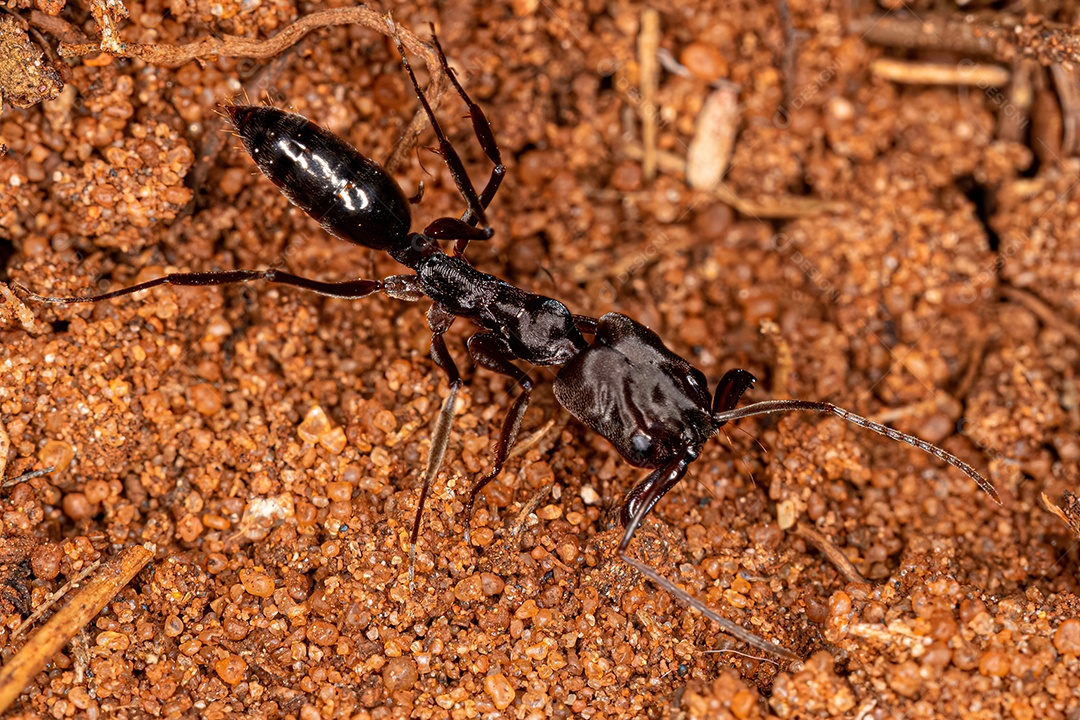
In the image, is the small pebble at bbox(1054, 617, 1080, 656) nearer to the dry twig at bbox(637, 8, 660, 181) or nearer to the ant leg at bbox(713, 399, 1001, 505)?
the ant leg at bbox(713, 399, 1001, 505)

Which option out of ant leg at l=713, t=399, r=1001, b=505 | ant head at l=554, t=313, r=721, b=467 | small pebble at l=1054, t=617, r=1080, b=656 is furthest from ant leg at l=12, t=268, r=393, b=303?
small pebble at l=1054, t=617, r=1080, b=656

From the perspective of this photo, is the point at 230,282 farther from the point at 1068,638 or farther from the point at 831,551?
the point at 1068,638

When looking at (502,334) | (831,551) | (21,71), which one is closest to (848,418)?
(831,551)

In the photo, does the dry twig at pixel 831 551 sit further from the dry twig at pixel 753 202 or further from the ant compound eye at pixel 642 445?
the dry twig at pixel 753 202

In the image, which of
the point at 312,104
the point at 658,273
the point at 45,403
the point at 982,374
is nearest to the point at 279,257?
the point at 312,104

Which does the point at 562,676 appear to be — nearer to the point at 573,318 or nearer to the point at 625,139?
the point at 573,318

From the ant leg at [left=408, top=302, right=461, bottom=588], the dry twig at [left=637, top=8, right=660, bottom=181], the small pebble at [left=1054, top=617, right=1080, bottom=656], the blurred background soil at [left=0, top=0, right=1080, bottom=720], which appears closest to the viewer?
the small pebble at [left=1054, top=617, right=1080, bottom=656]

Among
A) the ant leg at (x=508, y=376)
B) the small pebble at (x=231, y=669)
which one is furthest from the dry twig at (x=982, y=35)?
the small pebble at (x=231, y=669)
